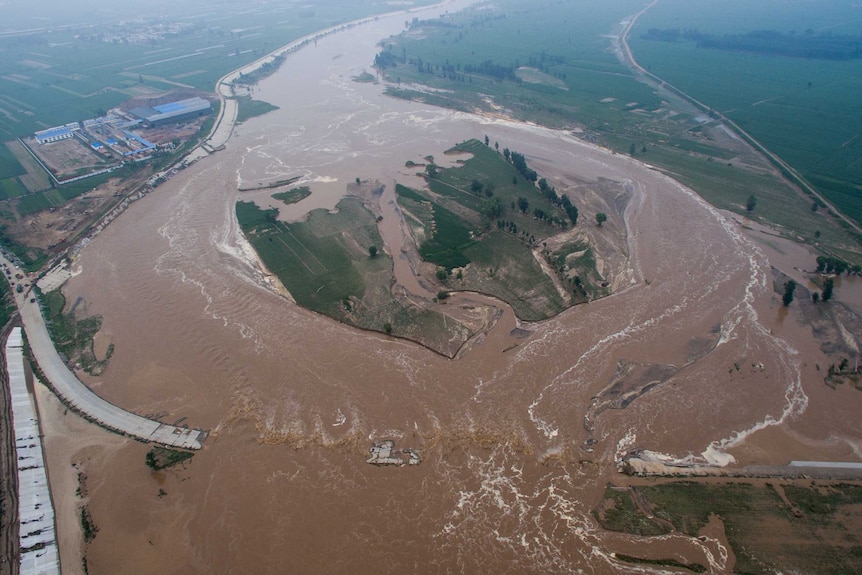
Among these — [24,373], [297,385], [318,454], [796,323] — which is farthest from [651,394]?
[24,373]

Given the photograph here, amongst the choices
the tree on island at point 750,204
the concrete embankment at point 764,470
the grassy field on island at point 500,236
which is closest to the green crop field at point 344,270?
the grassy field on island at point 500,236

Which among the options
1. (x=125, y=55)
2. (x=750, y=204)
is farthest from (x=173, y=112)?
(x=750, y=204)

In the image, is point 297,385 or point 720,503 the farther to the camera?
point 297,385

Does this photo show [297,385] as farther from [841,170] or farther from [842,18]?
[842,18]

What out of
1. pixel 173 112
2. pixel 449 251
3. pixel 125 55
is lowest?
pixel 449 251

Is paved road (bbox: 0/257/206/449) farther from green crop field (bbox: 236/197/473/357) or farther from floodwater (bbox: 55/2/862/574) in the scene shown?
green crop field (bbox: 236/197/473/357)

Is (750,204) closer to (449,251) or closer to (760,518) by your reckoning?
(449,251)
